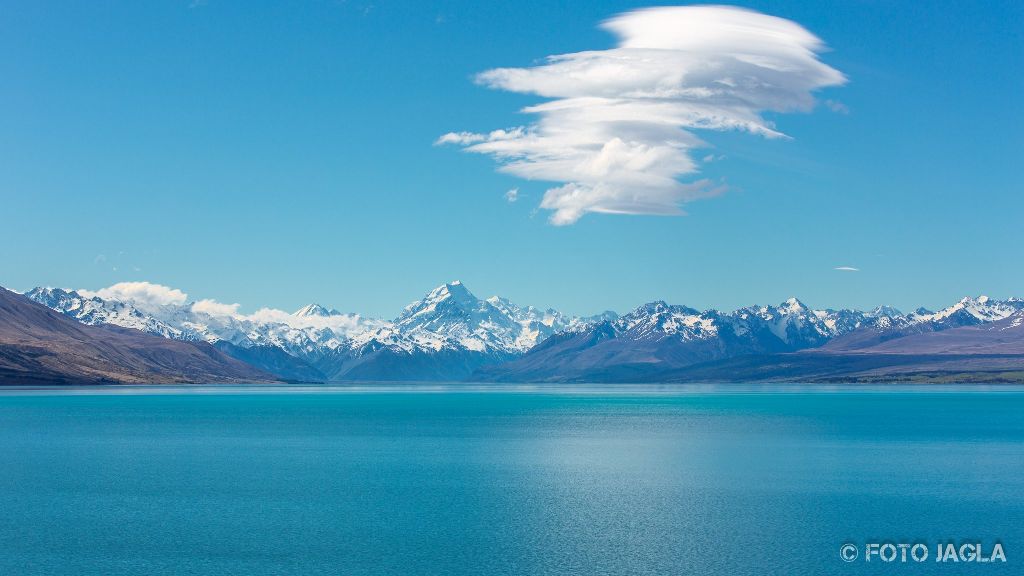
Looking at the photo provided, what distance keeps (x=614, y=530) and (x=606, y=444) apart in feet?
205

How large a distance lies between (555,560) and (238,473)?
4813 centimetres

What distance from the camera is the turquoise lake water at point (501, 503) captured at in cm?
5666

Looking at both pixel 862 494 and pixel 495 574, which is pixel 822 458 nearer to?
pixel 862 494

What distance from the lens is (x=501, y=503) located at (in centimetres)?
7662

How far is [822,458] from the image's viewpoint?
108 metres

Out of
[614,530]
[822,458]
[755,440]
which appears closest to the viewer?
[614,530]

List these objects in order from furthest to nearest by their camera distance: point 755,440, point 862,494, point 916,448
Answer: point 755,440 → point 916,448 → point 862,494

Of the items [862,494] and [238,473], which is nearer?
[862,494]

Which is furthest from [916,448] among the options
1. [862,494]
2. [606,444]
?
[862,494]

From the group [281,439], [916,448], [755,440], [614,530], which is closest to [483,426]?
[281,439]

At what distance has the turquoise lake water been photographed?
5666 centimetres

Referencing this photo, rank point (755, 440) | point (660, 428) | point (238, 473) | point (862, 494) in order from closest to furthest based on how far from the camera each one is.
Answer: point (862, 494), point (238, 473), point (755, 440), point (660, 428)

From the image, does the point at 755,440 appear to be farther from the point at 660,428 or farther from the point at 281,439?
the point at 281,439

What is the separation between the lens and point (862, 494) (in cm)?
8050
